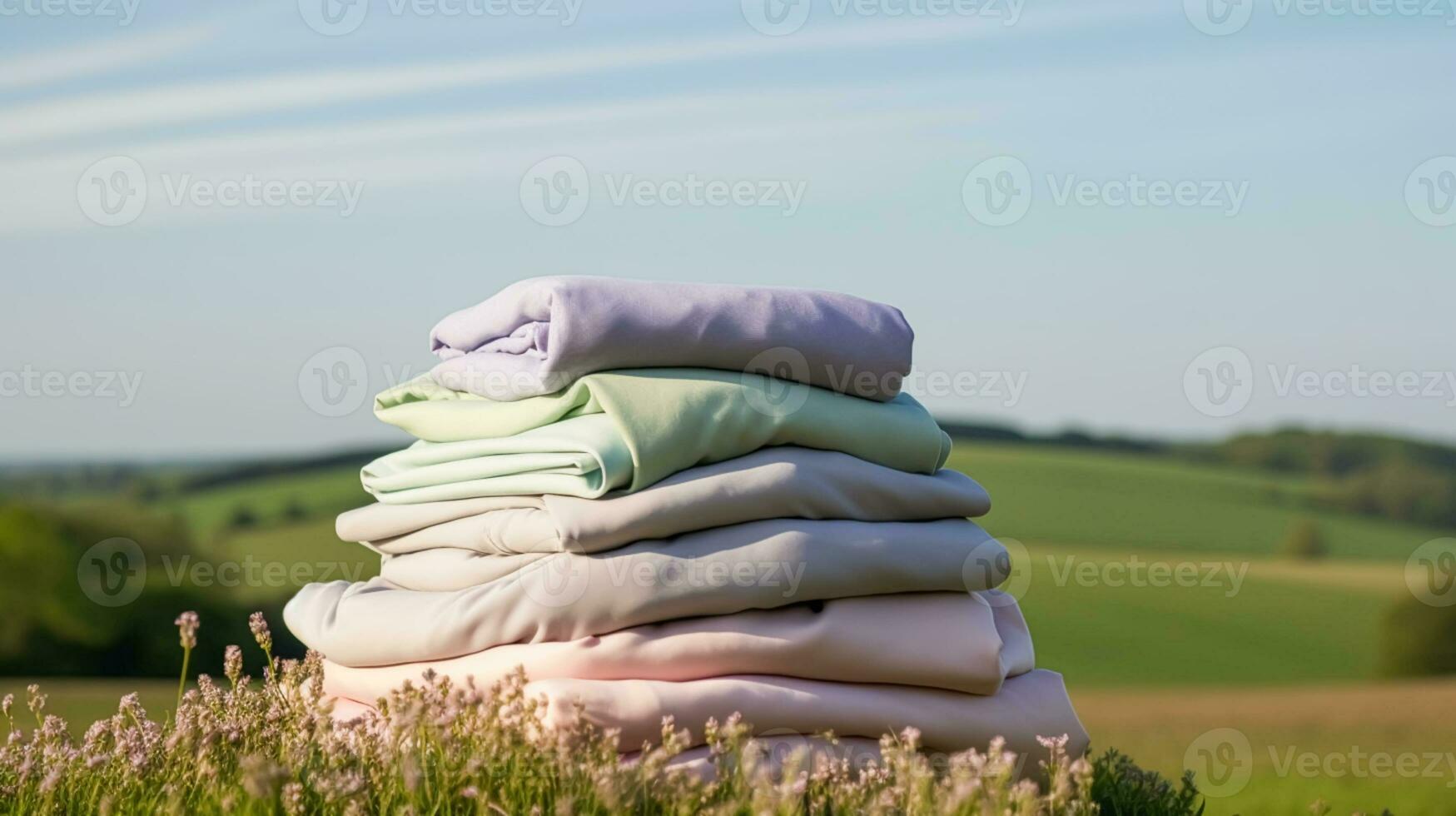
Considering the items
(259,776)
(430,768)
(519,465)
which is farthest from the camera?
(519,465)

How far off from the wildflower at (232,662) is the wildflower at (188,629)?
0.67 ft

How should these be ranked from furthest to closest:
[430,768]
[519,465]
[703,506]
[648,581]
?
[519,465], [703,506], [648,581], [430,768]

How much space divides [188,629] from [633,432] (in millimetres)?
1148

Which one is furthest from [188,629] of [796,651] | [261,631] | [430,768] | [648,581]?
[796,651]

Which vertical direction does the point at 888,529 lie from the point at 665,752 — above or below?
above

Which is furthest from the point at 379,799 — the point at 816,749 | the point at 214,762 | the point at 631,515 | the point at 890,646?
the point at 890,646

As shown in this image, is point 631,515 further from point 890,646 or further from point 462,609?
point 890,646

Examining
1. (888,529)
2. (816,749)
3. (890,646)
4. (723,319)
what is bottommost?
(816,749)

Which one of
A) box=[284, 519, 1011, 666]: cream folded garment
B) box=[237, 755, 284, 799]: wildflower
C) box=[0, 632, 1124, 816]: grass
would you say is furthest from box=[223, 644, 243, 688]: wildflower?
box=[237, 755, 284, 799]: wildflower

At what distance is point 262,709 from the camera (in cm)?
338

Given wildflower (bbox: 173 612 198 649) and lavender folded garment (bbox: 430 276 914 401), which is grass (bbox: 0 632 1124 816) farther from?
lavender folded garment (bbox: 430 276 914 401)

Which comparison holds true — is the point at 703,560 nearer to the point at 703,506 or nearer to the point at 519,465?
the point at 703,506

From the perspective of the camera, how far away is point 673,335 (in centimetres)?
357

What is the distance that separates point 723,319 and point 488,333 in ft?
2.44
